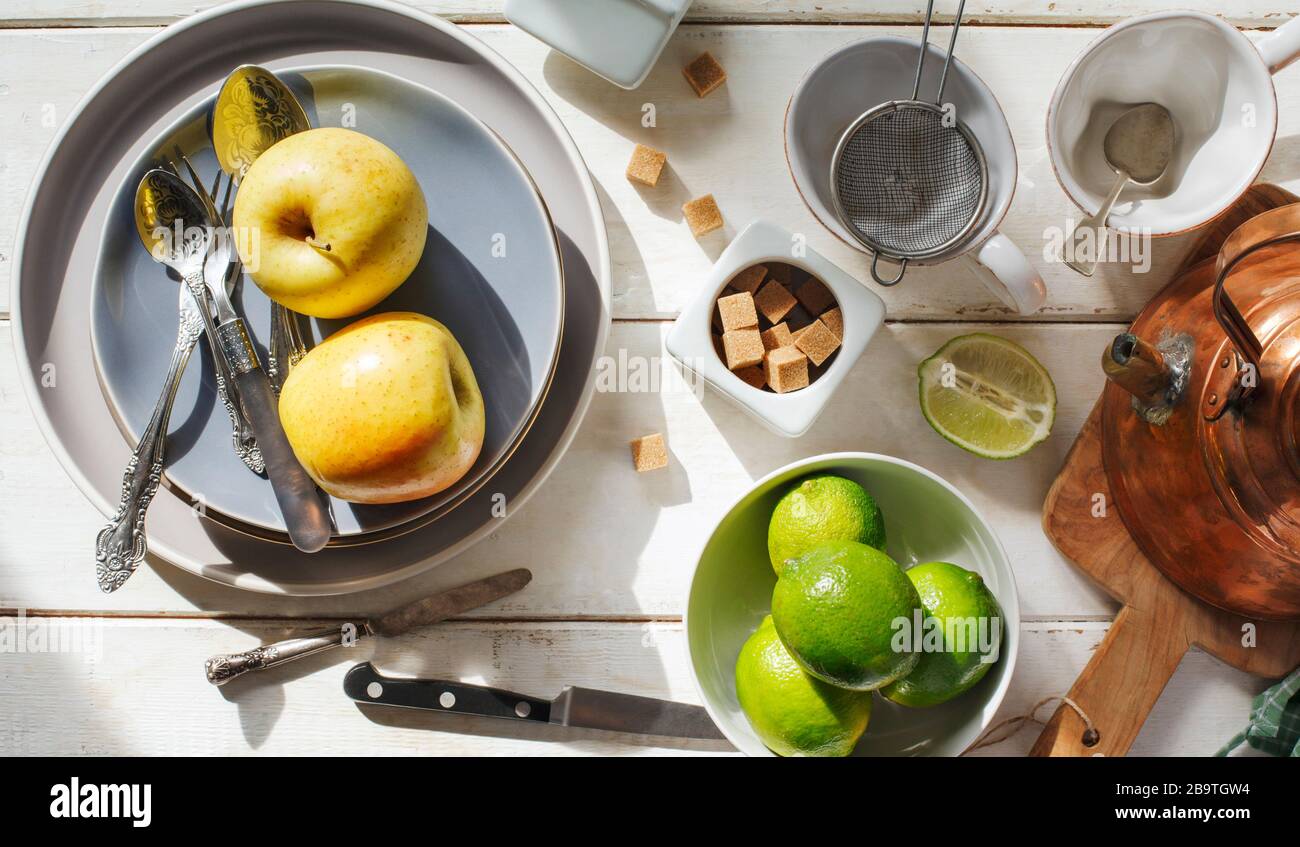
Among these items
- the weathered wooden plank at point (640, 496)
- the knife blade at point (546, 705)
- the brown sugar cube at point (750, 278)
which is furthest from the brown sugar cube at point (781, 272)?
the knife blade at point (546, 705)

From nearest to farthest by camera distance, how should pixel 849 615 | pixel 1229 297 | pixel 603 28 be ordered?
pixel 849 615 < pixel 1229 297 < pixel 603 28

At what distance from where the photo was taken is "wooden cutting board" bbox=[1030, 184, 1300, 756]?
96 centimetres

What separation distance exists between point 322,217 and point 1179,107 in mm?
904

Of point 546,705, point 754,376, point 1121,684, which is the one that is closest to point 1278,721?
point 1121,684

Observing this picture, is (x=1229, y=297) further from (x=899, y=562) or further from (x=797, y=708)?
(x=797, y=708)

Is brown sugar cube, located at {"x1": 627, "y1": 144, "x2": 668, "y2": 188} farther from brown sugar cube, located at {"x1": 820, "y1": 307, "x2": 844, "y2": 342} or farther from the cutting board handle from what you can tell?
the cutting board handle

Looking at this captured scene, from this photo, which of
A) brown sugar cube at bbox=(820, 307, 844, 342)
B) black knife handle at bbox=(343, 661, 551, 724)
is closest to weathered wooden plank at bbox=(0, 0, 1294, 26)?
brown sugar cube at bbox=(820, 307, 844, 342)

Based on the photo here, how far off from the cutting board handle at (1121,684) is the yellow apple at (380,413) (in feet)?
2.29

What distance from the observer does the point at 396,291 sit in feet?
2.92

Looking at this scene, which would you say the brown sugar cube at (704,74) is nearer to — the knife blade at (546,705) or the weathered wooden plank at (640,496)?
the weathered wooden plank at (640,496)

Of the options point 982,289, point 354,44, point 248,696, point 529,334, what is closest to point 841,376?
point 982,289
